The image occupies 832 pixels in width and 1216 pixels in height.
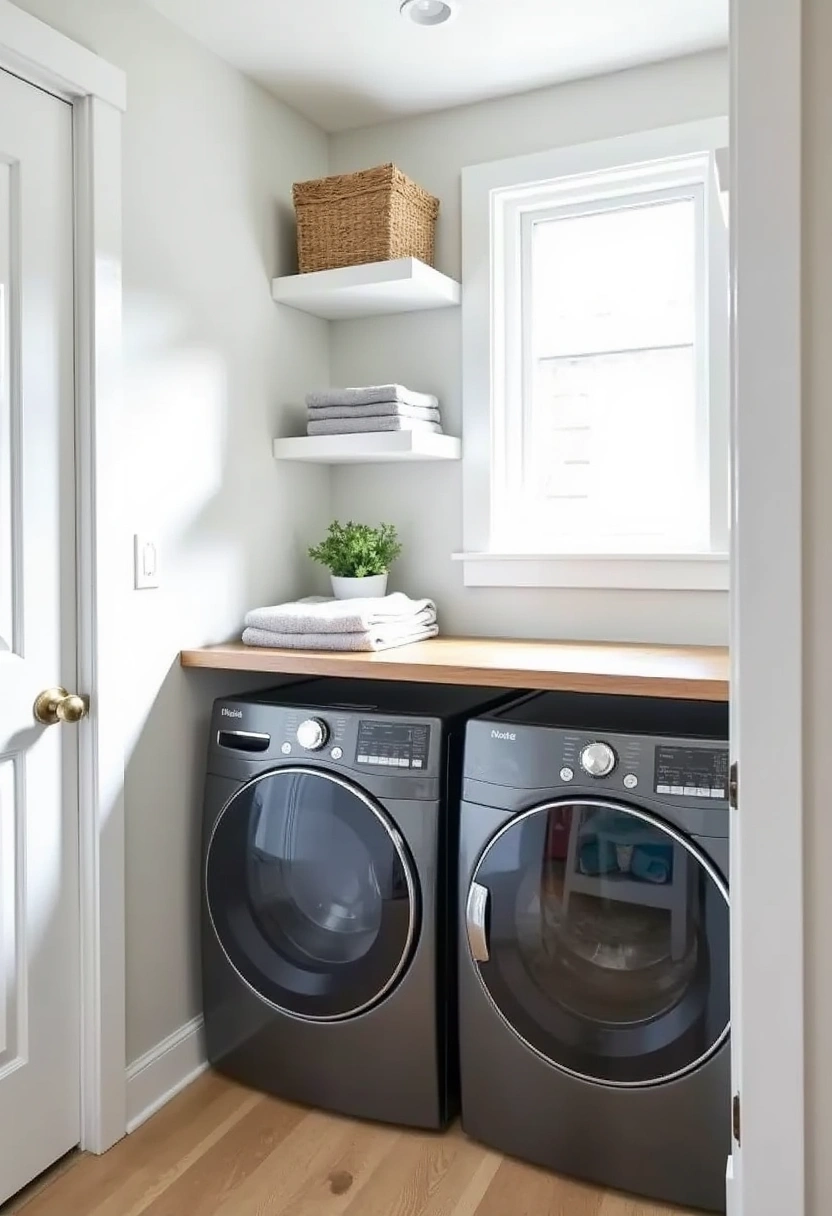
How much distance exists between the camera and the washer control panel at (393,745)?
6.46 feet

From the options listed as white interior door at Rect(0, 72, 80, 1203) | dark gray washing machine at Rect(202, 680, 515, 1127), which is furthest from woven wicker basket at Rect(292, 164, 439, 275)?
dark gray washing machine at Rect(202, 680, 515, 1127)

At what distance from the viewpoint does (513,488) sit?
2621mm

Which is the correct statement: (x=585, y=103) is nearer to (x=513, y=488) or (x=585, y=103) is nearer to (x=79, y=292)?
(x=513, y=488)

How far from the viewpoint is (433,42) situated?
87.5 inches

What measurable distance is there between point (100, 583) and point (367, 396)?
32.9 inches

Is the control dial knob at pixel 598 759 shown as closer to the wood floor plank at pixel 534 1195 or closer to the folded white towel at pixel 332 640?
the folded white towel at pixel 332 640

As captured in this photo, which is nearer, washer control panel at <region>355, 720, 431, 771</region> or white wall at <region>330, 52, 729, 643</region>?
washer control panel at <region>355, 720, 431, 771</region>

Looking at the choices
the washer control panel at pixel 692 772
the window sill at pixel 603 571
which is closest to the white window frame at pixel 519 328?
the window sill at pixel 603 571

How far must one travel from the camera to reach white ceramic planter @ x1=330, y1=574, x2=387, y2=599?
2.51 m

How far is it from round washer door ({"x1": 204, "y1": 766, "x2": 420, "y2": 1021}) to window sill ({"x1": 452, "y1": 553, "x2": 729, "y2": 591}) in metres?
0.78

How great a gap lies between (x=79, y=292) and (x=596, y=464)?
4.33 ft

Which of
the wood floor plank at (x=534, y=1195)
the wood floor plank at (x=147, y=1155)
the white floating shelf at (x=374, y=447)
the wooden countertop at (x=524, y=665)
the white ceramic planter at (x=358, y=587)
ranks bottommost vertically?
the wood floor plank at (x=534, y=1195)

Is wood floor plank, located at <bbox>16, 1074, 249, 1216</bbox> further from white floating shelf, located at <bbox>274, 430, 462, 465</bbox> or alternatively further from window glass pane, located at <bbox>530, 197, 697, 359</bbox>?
window glass pane, located at <bbox>530, 197, 697, 359</bbox>

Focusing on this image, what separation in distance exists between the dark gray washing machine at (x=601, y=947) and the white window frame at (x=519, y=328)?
54 cm
